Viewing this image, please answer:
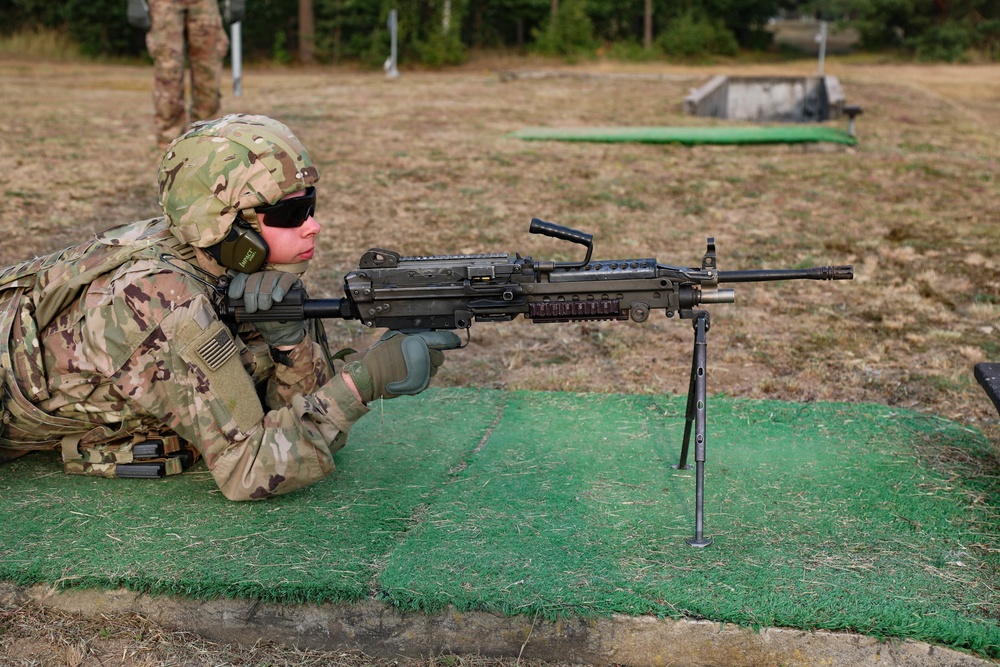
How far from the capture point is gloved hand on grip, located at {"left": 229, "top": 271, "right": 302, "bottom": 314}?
12.0ft

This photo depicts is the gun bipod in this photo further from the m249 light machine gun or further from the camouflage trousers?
the camouflage trousers

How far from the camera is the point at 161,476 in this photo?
4.22 meters

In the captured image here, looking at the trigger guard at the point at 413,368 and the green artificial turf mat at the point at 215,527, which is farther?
the trigger guard at the point at 413,368

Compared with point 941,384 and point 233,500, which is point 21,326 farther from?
point 941,384

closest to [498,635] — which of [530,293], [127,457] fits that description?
[530,293]

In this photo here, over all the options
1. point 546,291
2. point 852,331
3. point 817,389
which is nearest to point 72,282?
point 546,291

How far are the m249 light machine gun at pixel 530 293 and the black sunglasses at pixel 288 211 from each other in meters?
0.28

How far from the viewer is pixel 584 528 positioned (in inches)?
148

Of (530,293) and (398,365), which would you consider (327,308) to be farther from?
(530,293)

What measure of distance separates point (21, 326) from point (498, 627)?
2114mm

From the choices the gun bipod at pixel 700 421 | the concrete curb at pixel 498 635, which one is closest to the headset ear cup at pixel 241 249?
the concrete curb at pixel 498 635

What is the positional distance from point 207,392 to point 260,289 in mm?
413

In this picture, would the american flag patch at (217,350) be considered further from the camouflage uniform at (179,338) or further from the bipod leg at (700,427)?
the bipod leg at (700,427)

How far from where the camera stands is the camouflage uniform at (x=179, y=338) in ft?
11.8
